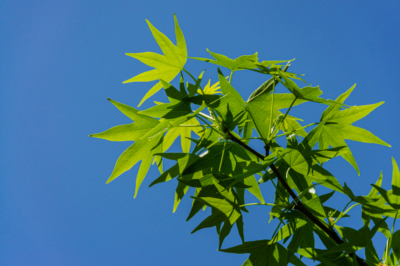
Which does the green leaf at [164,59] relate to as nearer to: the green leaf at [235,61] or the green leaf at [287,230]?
the green leaf at [235,61]

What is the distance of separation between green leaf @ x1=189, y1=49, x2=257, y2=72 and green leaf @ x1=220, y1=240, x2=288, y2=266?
527 millimetres

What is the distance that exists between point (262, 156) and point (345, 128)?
0.29m

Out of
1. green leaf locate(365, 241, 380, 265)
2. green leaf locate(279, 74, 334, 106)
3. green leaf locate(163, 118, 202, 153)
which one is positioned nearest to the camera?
green leaf locate(365, 241, 380, 265)

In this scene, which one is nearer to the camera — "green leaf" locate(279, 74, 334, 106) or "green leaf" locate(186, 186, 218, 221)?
"green leaf" locate(279, 74, 334, 106)

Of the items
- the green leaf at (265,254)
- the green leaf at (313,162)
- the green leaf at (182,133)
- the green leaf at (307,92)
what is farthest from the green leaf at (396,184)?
the green leaf at (182,133)

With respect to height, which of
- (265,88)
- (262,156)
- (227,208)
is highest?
(265,88)

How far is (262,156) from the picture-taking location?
0.80m

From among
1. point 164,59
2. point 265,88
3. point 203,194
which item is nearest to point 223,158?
point 203,194

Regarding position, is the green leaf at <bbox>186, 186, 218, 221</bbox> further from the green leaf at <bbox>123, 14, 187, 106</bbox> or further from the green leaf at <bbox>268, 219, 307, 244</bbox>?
the green leaf at <bbox>123, 14, 187, 106</bbox>

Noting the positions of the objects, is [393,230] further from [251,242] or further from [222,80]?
[222,80]

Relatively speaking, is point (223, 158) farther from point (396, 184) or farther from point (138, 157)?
point (396, 184)

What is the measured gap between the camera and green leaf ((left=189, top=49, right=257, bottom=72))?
0.81 m

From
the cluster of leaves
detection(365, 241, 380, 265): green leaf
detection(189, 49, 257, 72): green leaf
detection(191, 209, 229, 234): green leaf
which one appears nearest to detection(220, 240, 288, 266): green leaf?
the cluster of leaves

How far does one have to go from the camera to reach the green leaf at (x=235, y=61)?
81cm
